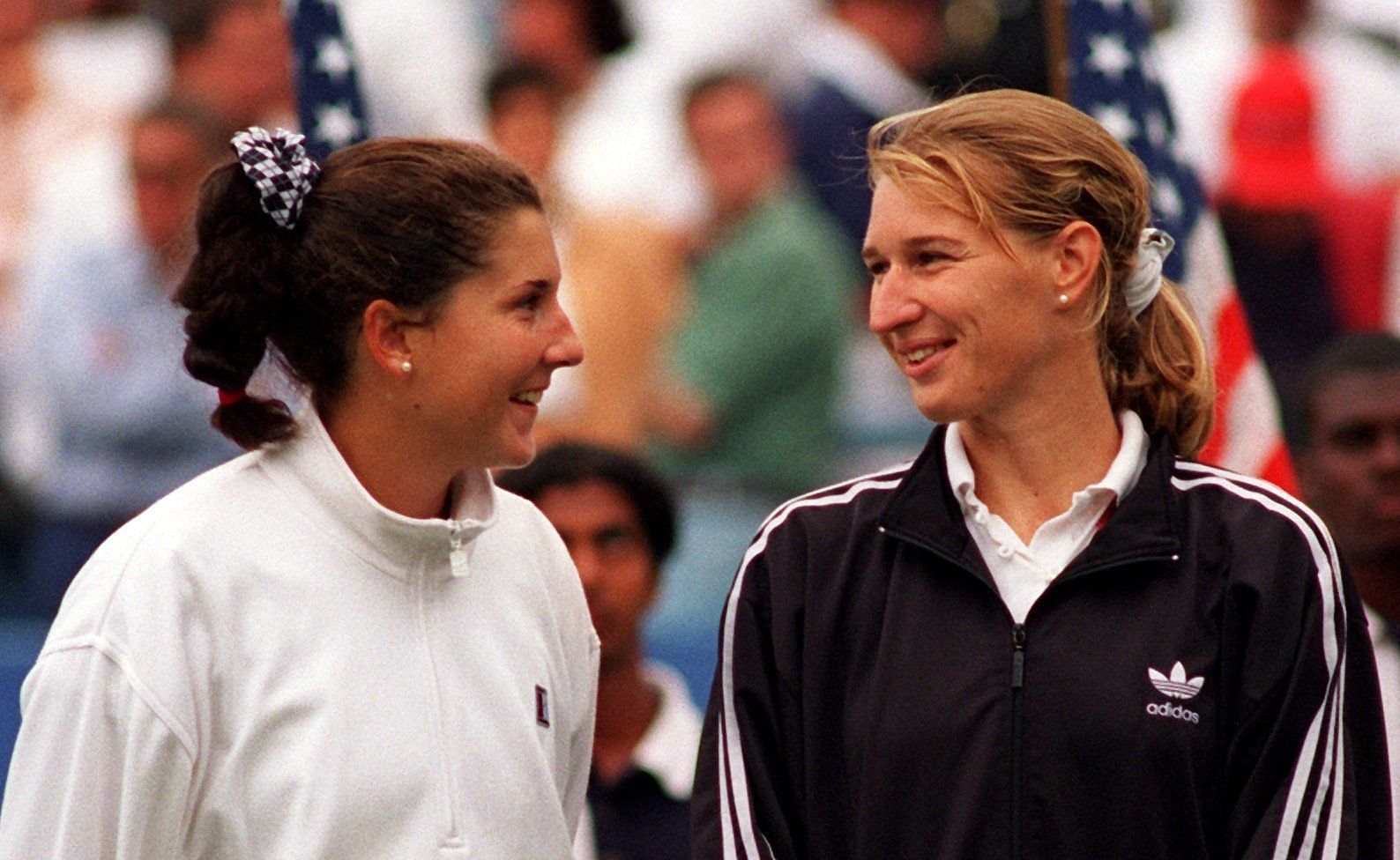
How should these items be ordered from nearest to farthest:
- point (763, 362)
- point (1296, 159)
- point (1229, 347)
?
point (1229, 347)
point (763, 362)
point (1296, 159)

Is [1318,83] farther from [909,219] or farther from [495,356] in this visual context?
[495,356]

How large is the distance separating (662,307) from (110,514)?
1.99m

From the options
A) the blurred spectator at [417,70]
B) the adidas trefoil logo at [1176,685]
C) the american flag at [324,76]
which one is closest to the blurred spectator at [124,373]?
the blurred spectator at [417,70]

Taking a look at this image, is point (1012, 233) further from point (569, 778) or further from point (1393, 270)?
point (1393, 270)

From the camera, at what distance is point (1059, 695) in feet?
9.89

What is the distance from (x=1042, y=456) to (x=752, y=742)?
22.8 inches

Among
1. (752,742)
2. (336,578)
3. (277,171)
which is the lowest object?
(752,742)

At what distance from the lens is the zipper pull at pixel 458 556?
126 inches

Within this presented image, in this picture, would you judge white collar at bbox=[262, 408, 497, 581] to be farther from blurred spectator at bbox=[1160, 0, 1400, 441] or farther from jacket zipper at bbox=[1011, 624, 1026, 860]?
blurred spectator at bbox=[1160, 0, 1400, 441]

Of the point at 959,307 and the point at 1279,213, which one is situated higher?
the point at 959,307

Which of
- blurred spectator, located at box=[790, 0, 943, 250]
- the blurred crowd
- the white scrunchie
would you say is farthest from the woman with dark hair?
blurred spectator, located at box=[790, 0, 943, 250]

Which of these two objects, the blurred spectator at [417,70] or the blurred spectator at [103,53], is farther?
the blurred spectator at [103,53]

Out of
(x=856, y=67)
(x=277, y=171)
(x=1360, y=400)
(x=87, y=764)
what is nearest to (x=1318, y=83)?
(x=856, y=67)

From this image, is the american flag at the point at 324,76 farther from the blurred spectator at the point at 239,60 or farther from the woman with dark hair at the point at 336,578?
the blurred spectator at the point at 239,60
